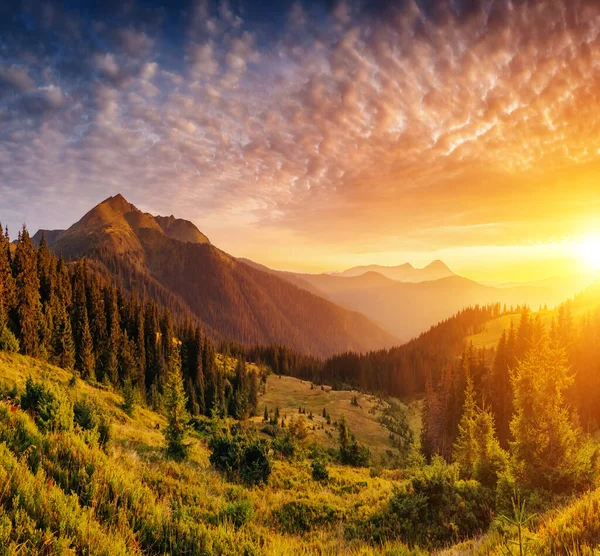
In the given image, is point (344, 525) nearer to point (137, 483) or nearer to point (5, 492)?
point (137, 483)

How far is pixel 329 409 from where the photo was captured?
7831 centimetres

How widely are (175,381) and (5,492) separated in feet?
74.8

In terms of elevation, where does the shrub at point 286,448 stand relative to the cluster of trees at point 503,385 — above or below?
above

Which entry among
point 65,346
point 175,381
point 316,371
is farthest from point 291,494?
point 316,371

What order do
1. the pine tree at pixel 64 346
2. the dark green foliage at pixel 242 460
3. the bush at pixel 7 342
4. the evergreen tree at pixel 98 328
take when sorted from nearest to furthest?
the dark green foliage at pixel 242 460, the bush at pixel 7 342, the pine tree at pixel 64 346, the evergreen tree at pixel 98 328

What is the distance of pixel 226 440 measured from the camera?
712 inches

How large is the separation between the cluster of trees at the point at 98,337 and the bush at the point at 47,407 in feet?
78.0

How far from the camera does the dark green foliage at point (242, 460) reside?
1596 centimetres

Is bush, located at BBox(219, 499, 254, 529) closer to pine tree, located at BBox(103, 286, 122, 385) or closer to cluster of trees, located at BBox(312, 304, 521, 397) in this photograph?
pine tree, located at BBox(103, 286, 122, 385)

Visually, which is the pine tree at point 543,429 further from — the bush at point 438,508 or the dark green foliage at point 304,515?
the dark green foliage at point 304,515

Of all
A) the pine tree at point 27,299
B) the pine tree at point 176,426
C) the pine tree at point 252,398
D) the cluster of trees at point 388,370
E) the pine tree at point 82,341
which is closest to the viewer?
the pine tree at point 176,426

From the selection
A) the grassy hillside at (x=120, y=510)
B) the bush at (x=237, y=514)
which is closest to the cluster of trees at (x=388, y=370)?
the grassy hillside at (x=120, y=510)

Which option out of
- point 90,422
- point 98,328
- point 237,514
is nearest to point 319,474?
point 237,514

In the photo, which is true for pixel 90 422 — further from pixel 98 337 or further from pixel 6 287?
pixel 98 337
